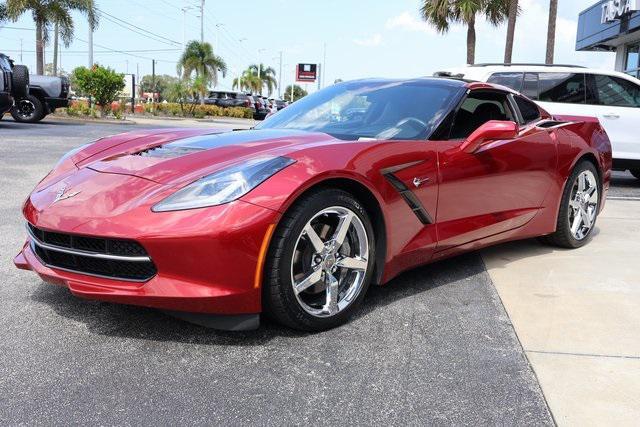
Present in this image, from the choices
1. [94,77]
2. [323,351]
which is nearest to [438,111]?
[323,351]

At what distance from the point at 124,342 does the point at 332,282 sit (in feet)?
3.30

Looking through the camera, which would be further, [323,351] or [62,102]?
[62,102]

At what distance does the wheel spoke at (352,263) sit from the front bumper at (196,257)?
0.53 metres

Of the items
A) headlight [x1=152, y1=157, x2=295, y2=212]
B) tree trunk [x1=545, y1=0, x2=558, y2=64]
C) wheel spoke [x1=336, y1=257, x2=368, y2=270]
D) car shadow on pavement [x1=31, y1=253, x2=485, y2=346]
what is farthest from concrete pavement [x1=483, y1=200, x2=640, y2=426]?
tree trunk [x1=545, y1=0, x2=558, y2=64]

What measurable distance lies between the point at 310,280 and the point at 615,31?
70.9 ft

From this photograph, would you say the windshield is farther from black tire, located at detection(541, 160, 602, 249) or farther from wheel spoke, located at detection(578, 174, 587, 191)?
wheel spoke, located at detection(578, 174, 587, 191)

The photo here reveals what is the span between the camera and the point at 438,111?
3.82 m

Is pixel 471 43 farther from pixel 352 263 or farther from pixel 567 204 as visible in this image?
pixel 352 263

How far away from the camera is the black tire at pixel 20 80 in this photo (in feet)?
53.7

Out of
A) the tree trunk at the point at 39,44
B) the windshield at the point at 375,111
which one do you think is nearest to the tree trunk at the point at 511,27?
the windshield at the point at 375,111

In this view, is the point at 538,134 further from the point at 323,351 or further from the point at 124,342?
the point at 124,342

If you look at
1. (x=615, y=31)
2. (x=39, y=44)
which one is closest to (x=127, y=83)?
(x=39, y=44)

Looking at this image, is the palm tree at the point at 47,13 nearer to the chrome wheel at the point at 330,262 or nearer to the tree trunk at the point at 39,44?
the tree trunk at the point at 39,44

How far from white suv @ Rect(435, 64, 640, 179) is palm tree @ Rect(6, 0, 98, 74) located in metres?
25.2
